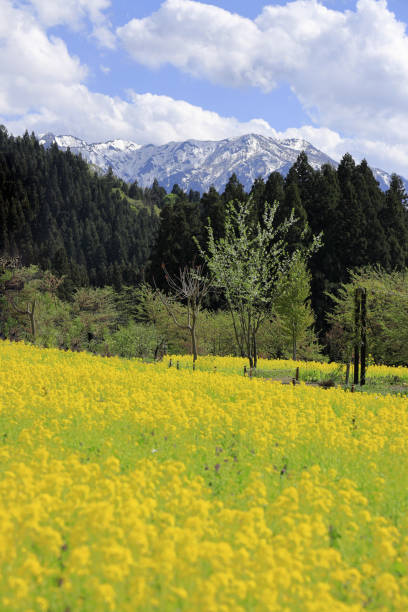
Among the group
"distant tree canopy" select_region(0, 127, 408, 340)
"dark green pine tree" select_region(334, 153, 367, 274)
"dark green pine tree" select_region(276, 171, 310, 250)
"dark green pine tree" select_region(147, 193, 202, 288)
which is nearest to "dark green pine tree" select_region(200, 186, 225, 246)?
"distant tree canopy" select_region(0, 127, 408, 340)

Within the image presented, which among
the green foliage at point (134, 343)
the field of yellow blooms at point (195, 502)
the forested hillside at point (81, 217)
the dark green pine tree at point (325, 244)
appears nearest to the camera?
the field of yellow blooms at point (195, 502)

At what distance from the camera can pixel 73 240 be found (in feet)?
456

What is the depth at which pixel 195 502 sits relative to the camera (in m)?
4.48

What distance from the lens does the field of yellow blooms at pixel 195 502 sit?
3.43 metres

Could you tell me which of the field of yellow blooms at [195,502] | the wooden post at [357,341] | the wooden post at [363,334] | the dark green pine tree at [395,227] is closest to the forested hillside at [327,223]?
the dark green pine tree at [395,227]

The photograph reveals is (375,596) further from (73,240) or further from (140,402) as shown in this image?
(73,240)

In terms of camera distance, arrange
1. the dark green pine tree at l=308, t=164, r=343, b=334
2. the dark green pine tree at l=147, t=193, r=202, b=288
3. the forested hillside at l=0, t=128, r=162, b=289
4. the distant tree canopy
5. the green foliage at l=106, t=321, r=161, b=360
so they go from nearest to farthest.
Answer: the green foliage at l=106, t=321, r=161, b=360 < the dark green pine tree at l=308, t=164, r=343, b=334 < the distant tree canopy < the dark green pine tree at l=147, t=193, r=202, b=288 < the forested hillside at l=0, t=128, r=162, b=289

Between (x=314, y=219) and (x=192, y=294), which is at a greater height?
(x=314, y=219)

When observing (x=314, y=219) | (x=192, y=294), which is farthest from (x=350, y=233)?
(x=192, y=294)

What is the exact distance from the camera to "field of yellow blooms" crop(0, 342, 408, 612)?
11.2 feet

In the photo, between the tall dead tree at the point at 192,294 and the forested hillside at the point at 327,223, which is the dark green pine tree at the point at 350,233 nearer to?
the forested hillside at the point at 327,223

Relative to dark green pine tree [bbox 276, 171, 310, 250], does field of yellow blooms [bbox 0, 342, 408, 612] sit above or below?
below

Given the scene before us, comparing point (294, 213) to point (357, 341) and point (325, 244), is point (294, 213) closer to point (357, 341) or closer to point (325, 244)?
point (325, 244)

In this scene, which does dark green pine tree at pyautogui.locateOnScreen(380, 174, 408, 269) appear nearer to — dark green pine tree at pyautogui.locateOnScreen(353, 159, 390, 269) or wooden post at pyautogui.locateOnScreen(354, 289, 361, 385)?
dark green pine tree at pyautogui.locateOnScreen(353, 159, 390, 269)
